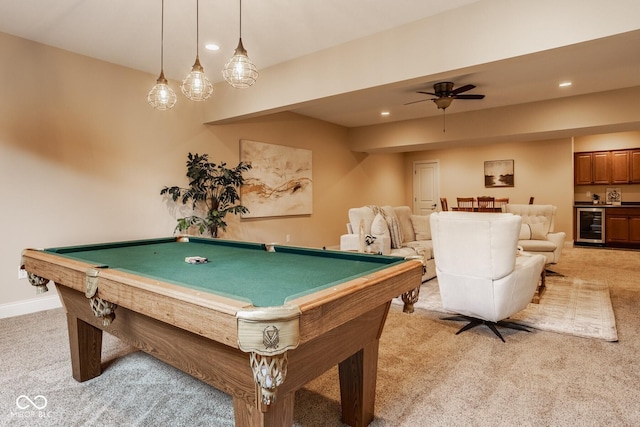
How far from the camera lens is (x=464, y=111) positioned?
6.06 m

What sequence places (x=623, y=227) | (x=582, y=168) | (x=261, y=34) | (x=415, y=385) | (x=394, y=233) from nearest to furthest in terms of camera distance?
1. (x=415, y=385)
2. (x=261, y=34)
3. (x=394, y=233)
4. (x=623, y=227)
5. (x=582, y=168)

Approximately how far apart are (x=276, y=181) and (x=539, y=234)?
4.17 meters

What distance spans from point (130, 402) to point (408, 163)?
8835mm

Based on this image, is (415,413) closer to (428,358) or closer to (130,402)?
(428,358)

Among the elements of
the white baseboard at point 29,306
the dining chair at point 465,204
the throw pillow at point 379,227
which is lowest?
the white baseboard at point 29,306

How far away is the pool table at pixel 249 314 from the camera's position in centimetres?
101

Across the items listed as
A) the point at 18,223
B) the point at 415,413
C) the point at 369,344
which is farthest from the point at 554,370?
the point at 18,223

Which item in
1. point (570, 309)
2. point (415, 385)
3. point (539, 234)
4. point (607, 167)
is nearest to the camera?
point (415, 385)

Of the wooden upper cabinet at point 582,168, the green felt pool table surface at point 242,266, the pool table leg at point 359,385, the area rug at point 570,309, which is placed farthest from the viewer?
the wooden upper cabinet at point 582,168

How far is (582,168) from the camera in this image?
25.5ft

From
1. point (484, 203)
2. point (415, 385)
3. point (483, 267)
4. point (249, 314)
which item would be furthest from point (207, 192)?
point (484, 203)

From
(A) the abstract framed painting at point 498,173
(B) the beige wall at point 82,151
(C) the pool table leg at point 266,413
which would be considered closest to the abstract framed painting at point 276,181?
(B) the beige wall at point 82,151

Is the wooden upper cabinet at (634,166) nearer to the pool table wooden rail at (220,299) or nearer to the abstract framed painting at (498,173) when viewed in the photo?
the abstract framed painting at (498,173)

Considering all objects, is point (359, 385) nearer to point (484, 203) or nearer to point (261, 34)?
point (261, 34)
